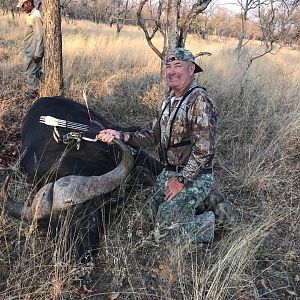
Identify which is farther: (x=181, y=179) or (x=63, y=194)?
(x=181, y=179)

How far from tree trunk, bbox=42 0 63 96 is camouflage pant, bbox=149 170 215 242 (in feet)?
10.1

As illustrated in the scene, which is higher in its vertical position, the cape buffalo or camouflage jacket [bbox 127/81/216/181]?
camouflage jacket [bbox 127/81/216/181]

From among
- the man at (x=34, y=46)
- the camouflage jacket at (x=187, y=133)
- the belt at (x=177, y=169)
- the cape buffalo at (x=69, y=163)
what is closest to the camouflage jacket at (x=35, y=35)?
the man at (x=34, y=46)

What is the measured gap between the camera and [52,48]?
561 cm

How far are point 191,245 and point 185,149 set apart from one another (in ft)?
2.93

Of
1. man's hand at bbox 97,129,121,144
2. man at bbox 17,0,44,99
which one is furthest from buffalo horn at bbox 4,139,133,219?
man at bbox 17,0,44,99

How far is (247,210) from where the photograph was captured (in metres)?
4.22

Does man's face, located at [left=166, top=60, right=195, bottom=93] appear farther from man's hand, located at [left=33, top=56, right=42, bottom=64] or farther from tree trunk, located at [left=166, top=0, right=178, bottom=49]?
man's hand, located at [left=33, top=56, right=42, bottom=64]

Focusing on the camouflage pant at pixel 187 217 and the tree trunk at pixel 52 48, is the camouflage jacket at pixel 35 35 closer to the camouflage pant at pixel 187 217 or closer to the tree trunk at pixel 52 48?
the tree trunk at pixel 52 48

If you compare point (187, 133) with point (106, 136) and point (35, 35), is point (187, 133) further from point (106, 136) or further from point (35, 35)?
point (35, 35)

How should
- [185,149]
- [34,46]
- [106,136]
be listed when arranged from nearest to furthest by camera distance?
[106,136] < [185,149] < [34,46]

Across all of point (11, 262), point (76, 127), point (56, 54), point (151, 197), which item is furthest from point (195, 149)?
point (56, 54)

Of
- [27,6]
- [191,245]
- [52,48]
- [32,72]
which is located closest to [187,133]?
[191,245]

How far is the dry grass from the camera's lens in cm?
279
